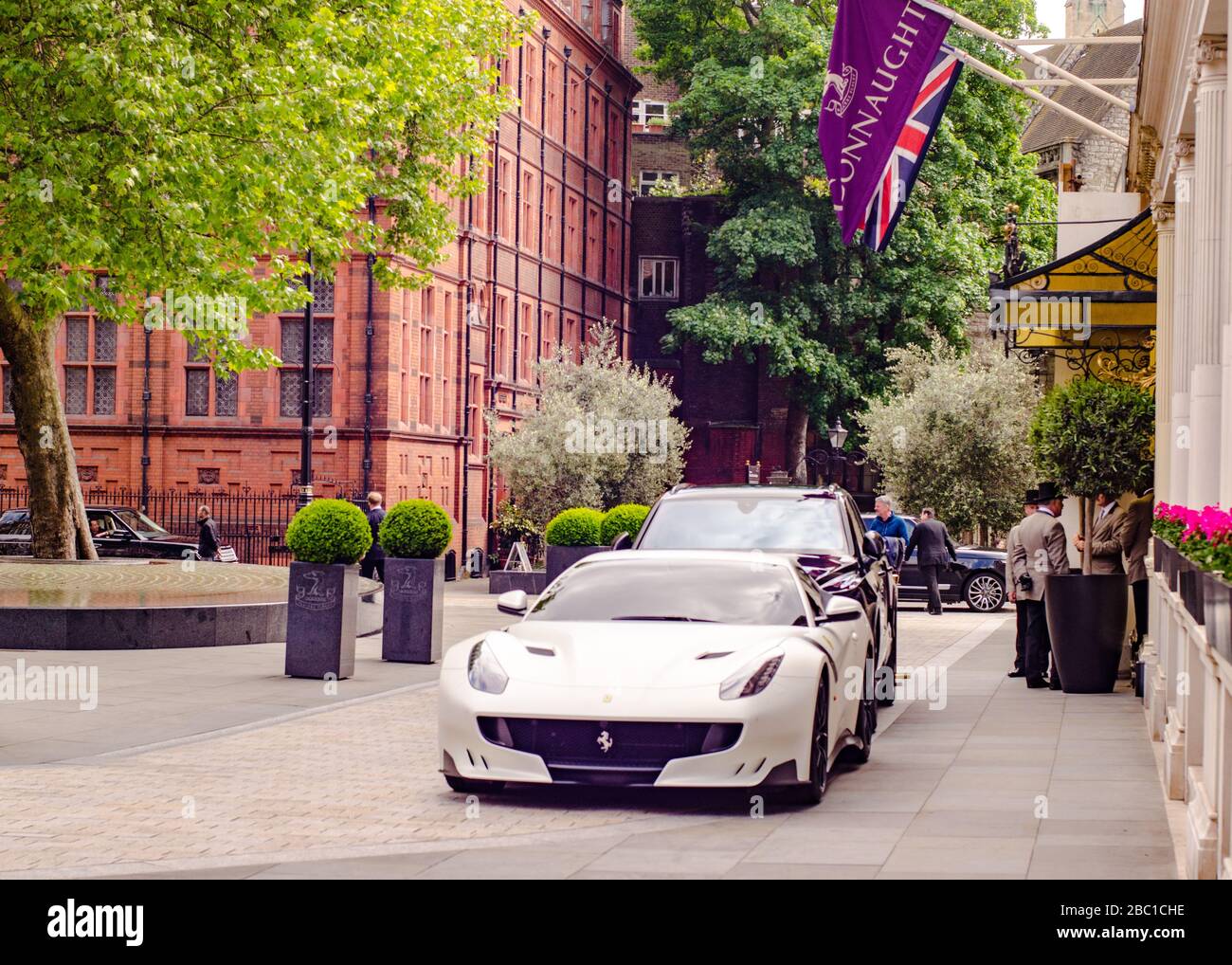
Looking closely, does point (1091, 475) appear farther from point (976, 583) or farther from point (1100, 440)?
point (976, 583)

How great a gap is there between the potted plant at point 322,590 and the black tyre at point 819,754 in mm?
7343

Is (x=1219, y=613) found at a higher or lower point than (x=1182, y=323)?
lower

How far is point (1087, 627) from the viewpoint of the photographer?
683 inches

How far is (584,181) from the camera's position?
57.0m

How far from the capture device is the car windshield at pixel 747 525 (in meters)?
14.3

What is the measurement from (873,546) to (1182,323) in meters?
3.17

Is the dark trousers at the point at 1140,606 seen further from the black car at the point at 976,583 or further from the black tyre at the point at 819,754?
the black car at the point at 976,583

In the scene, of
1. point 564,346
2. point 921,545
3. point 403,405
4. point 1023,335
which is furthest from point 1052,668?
point 564,346

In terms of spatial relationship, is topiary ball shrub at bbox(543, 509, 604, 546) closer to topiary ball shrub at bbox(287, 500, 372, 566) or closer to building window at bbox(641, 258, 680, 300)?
topiary ball shrub at bbox(287, 500, 372, 566)

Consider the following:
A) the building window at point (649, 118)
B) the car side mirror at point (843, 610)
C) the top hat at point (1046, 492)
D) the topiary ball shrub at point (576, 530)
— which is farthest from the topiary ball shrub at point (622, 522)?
the building window at point (649, 118)

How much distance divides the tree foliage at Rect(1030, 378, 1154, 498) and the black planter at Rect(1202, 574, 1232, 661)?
38.8 ft

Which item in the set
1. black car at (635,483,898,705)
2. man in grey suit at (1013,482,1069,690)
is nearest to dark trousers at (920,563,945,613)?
man in grey suit at (1013,482,1069,690)

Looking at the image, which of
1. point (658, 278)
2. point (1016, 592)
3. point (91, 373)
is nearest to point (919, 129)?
point (1016, 592)

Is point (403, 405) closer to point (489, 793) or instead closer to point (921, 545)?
point (921, 545)
